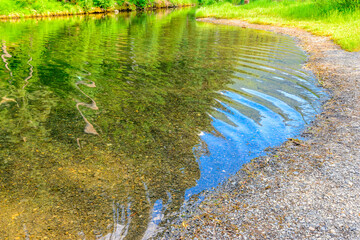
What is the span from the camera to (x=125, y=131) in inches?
235

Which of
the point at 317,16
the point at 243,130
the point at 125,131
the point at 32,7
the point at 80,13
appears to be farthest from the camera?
the point at 80,13

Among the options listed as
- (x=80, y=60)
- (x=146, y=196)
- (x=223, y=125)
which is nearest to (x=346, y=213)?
(x=146, y=196)

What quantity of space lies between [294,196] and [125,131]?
3478 millimetres

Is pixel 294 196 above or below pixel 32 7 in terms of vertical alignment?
below

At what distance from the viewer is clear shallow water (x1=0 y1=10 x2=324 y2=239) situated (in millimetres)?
3709

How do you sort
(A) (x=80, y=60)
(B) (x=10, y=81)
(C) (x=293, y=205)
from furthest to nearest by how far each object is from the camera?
(A) (x=80, y=60), (B) (x=10, y=81), (C) (x=293, y=205)

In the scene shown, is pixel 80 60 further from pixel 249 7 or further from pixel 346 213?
pixel 249 7

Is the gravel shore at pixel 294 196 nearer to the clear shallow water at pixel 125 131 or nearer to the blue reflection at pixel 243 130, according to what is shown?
the blue reflection at pixel 243 130

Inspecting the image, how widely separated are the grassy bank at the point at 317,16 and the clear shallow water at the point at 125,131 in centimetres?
761

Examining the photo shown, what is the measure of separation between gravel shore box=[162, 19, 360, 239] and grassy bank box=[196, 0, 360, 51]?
38.1 feet

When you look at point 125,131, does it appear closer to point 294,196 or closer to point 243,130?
point 243,130

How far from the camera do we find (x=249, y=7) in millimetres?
41844

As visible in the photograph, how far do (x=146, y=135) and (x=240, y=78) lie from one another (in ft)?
18.0

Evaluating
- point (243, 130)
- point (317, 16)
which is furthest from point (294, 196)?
point (317, 16)
